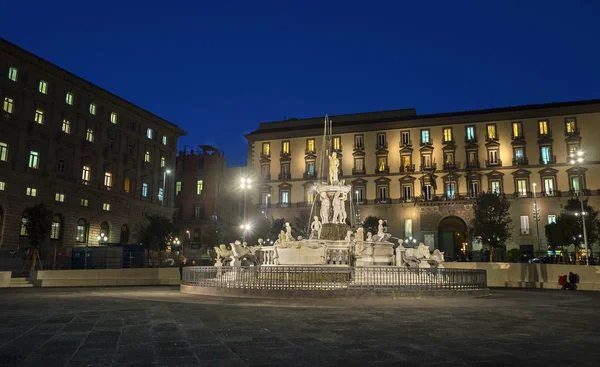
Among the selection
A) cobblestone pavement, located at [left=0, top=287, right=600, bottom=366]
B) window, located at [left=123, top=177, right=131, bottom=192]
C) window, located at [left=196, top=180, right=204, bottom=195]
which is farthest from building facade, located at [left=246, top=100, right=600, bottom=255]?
cobblestone pavement, located at [left=0, top=287, right=600, bottom=366]

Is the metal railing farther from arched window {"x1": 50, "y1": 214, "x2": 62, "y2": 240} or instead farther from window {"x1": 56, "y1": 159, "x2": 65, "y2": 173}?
window {"x1": 56, "y1": 159, "x2": 65, "y2": 173}

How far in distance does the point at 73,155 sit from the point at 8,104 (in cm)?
954

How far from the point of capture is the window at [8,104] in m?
46.1

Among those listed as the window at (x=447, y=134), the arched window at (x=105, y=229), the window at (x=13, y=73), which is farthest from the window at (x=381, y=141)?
the window at (x=13, y=73)

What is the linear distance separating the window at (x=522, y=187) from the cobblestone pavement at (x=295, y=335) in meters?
51.3

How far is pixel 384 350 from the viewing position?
24.6ft

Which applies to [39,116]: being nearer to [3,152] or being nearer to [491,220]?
[3,152]

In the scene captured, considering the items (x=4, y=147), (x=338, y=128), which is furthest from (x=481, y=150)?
(x=4, y=147)

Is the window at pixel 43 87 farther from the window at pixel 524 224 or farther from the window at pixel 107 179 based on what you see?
the window at pixel 524 224

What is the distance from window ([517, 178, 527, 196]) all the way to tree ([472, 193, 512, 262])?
190 inches

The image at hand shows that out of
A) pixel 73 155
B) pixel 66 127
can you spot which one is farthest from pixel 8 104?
pixel 73 155

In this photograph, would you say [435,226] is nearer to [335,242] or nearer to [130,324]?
[335,242]

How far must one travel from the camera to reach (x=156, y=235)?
58.7 m

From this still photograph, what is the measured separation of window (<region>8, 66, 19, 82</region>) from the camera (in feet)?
153
